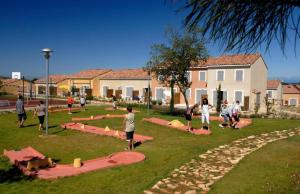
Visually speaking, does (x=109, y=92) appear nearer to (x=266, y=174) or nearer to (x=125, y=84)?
(x=125, y=84)

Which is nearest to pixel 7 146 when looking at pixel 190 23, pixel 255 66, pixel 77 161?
pixel 77 161

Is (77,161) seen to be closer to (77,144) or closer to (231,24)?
(77,144)

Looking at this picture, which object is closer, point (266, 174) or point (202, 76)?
point (266, 174)

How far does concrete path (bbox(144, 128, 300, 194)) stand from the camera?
28.9ft

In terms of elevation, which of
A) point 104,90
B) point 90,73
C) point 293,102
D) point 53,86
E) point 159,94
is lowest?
point 293,102

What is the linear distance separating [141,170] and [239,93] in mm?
29071

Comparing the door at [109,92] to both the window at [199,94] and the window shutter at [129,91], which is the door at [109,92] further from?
the window at [199,94]

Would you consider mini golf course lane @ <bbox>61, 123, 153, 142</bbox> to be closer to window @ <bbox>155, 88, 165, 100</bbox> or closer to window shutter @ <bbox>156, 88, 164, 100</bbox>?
window @ <bbox>155, 88, 165, 100</bbox>

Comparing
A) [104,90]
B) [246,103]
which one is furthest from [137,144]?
[104,90]

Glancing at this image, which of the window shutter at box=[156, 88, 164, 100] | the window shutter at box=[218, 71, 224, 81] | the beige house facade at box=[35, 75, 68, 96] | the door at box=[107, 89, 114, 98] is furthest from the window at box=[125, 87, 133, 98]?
the window shutter at box=[218, 71, 224, 81]

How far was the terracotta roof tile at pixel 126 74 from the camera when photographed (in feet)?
159

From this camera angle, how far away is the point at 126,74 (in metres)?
50.8

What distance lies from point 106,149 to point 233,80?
27.2m

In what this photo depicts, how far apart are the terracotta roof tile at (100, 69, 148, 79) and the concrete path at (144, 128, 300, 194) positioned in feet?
110
